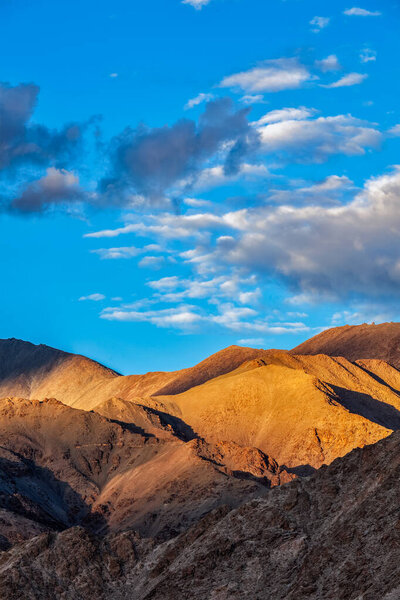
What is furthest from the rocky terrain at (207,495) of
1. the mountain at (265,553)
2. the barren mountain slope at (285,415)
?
the barren mountain slope at (285,415)

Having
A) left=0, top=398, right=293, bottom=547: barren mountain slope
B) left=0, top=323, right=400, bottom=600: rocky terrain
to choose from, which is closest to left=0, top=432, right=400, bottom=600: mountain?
left=0, top=323, right=400, bottom=600: rocky terrain

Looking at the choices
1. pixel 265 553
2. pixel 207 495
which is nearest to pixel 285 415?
pixel 207 495

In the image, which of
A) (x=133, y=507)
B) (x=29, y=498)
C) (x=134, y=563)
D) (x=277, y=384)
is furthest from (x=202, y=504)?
(x=277, y=384)

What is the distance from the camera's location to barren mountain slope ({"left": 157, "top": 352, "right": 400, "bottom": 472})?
518 feet

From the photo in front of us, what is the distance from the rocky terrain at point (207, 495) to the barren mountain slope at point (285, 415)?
30cm

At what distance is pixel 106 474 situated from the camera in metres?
155

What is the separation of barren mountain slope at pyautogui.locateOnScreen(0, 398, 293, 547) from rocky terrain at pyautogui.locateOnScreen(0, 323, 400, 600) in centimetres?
32

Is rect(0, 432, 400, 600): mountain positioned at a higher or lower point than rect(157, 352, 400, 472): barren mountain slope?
lower

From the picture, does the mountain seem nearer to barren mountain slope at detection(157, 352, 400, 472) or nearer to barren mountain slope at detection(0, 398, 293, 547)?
barren mountain slope at detection(0, 398, 293, 547)

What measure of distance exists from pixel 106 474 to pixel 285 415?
37.5 meters

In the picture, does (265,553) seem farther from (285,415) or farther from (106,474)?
(285,415)

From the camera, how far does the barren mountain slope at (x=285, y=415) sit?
158 m

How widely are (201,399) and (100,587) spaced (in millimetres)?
122590

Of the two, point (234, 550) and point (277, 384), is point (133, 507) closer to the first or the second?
point (277, 384)
